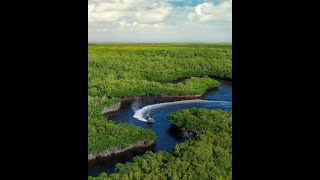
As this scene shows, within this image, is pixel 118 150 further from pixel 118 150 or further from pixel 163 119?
pixel 163 119

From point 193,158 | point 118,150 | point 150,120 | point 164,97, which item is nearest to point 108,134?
point 118,150

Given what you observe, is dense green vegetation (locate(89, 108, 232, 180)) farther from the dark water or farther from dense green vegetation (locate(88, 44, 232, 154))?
dense green vegetation (locate(88, 44, 232, 154))

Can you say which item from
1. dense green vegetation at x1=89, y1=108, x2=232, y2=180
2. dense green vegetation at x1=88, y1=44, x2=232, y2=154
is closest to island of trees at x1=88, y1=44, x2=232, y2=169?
dense green vegetation at x1=88, y1=44, x2=232, y2=154

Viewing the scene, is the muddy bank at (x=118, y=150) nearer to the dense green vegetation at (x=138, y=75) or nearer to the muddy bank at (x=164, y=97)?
the dense green vegetation at (x=138, y=75)

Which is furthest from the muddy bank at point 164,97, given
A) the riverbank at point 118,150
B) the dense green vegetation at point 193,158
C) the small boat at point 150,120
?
the riverbank at point 118,150
